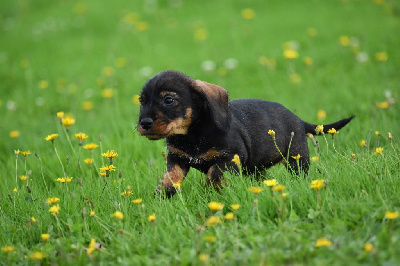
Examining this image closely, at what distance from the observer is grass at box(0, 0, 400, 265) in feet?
10.5

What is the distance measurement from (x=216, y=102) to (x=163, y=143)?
1.80 m

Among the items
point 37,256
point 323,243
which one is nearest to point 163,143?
point 37,256

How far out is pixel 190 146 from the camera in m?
4.01

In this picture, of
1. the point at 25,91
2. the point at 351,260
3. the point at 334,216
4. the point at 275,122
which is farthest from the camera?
the point at 25,91

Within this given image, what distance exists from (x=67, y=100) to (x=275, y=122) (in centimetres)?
529

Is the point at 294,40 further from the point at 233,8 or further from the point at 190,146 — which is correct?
the point at 190,146

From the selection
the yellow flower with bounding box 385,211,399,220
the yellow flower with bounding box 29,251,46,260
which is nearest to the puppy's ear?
the yellow flower with bounding box 385,211,399,220

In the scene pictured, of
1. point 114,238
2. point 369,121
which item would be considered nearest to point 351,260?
point 114,238

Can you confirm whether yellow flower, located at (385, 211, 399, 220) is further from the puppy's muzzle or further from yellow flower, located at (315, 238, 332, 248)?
the puppy's muzzle

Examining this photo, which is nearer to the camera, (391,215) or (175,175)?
(391,215)

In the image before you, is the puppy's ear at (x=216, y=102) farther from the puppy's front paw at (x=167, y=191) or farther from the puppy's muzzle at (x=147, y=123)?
the puppy's front paw at (x=167, y=191)

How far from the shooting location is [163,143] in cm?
571

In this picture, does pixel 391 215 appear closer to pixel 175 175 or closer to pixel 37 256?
pixel 175 175

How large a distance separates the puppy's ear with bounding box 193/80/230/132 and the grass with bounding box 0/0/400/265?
0.48m
